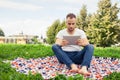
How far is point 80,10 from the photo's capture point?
55.1 metres

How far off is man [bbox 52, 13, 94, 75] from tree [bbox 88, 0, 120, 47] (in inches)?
1318

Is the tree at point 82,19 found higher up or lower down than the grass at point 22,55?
lower down

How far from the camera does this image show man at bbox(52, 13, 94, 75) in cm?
990

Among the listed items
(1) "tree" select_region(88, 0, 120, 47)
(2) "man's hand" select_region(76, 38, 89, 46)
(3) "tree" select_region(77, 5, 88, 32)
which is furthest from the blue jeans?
(3) "tree" select_region(77, 5, 88, 32)

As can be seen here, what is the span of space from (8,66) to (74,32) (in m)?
2.15

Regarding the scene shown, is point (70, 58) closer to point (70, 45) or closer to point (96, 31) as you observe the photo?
point (70, 45)

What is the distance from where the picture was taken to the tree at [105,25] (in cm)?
4431

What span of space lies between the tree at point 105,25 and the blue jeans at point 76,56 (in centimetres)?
3352

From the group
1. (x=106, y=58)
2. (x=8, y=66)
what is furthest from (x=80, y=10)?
(x=8, y=66)

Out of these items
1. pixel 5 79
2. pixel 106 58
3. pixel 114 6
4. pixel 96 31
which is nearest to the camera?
pixel 5 79

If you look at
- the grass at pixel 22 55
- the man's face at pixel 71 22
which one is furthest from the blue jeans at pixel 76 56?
the grass at pixel 22 55

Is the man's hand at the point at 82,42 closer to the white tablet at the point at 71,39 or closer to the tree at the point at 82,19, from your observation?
the white tablet at the point at 71,39

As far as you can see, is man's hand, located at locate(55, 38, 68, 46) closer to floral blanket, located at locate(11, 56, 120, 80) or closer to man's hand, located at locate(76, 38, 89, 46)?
man's hand, located at locate(76, 38, 89, 46)

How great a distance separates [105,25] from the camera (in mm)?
44875
